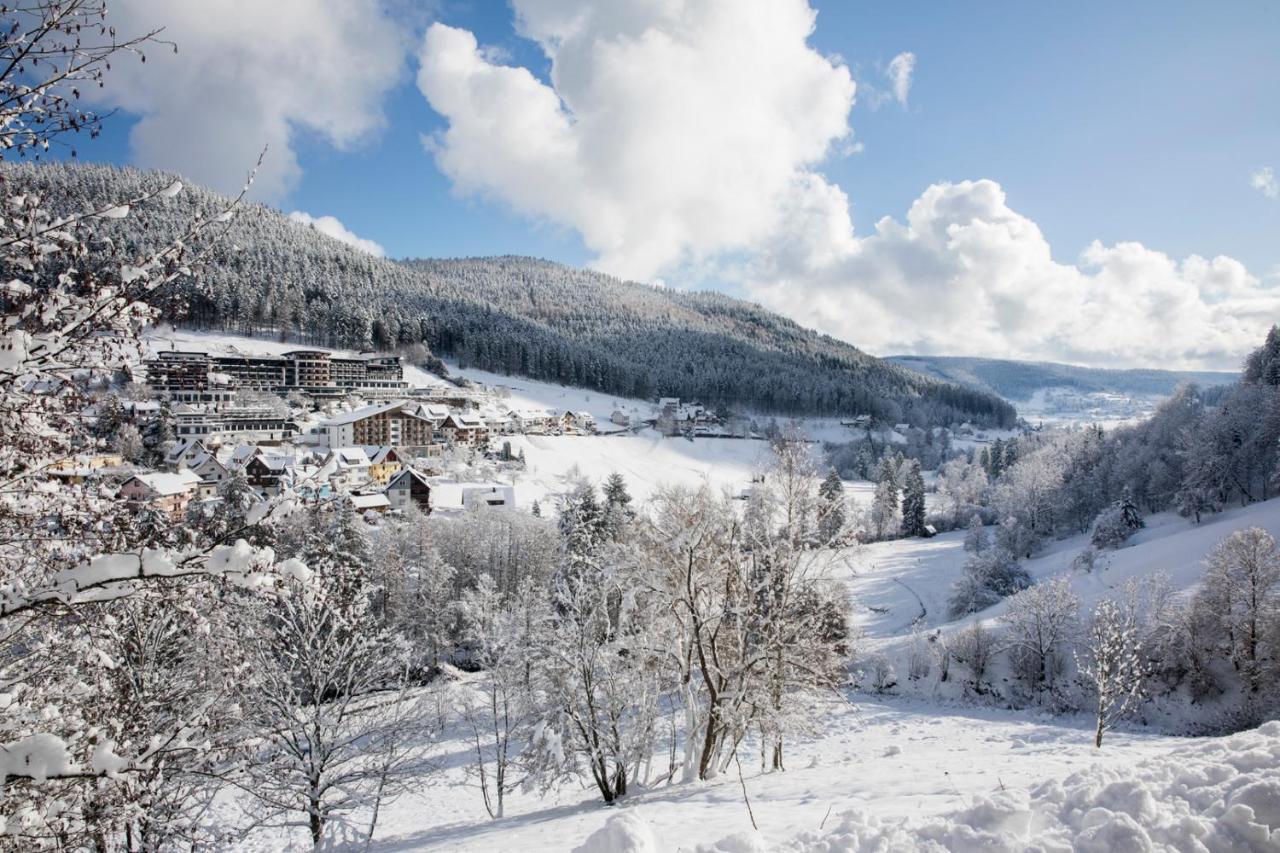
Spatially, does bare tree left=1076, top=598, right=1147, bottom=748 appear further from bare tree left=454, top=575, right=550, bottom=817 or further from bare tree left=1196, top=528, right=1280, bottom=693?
bare tree left=454, top=575, right=550, bottom=817

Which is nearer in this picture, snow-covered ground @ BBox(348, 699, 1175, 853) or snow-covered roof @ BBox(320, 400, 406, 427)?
snow-covered ground @ BBox(348, 699, 1175, 853)

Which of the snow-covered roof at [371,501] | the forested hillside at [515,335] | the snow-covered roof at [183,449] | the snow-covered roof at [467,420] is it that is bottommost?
the snow-covered roof at [371,501]

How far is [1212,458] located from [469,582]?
54381mm

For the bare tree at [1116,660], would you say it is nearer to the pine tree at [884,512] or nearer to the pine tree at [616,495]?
the pine tree at [616,495]

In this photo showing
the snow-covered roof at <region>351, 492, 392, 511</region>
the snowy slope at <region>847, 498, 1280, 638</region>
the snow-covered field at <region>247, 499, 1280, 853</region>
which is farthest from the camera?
the snow-covered roof at <region>351, 492, 392, 511</region>

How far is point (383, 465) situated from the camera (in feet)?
180

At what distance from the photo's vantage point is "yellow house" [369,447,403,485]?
5400 centimetres

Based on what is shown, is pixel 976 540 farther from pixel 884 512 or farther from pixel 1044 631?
pixel 1044 631

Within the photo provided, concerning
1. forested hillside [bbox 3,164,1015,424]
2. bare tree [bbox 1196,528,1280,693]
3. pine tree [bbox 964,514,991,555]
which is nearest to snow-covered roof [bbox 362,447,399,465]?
forested hillside [bbox 3,164,1015,424]

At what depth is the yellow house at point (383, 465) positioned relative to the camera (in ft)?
177

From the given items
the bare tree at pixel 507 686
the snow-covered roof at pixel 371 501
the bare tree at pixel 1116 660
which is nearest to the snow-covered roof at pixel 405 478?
the snow-covered roof at pixel 371 501

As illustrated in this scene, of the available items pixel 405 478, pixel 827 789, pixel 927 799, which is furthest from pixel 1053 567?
pixel 405 478

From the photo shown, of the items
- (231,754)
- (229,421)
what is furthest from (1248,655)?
(229,421)

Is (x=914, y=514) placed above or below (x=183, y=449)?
below
